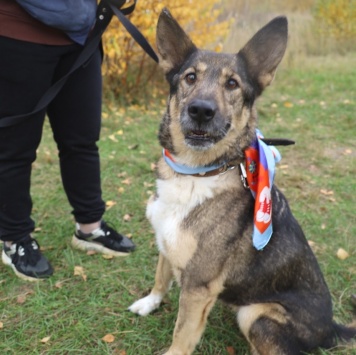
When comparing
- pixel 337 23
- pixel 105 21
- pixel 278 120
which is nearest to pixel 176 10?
pixel 278 120

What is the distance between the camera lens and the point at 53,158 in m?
5.14

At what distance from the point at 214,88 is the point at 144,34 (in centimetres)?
463

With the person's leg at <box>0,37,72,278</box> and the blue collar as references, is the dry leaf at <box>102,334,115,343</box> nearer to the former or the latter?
the person's leg at <box>0,37,72,278</box>

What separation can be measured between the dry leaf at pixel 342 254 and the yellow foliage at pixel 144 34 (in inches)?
177

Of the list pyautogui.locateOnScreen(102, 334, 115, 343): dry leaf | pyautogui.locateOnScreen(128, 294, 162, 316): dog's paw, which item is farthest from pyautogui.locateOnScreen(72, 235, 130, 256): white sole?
pyautogui.locateOnScreen(102, 334, 115, 343): dry leaf

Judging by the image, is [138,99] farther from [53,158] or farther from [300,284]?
[300,284]

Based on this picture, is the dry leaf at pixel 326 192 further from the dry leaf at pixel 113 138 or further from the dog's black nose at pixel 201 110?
the dry leaf at pixel 113 138

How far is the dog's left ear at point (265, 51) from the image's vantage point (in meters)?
2.20

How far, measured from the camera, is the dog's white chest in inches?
88.4

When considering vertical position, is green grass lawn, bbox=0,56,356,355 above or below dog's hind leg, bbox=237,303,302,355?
below

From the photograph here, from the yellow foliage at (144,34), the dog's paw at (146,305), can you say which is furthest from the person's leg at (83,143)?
the yellow foliage at (144,34)

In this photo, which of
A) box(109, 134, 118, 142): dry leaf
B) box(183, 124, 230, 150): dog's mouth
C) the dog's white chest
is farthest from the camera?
box(109, 134, 118, 142): dry leaf

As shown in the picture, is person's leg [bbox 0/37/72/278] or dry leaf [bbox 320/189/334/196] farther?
dry leaf [bbox 320/189/334/196]

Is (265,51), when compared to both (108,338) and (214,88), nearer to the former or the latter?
(214,88)
